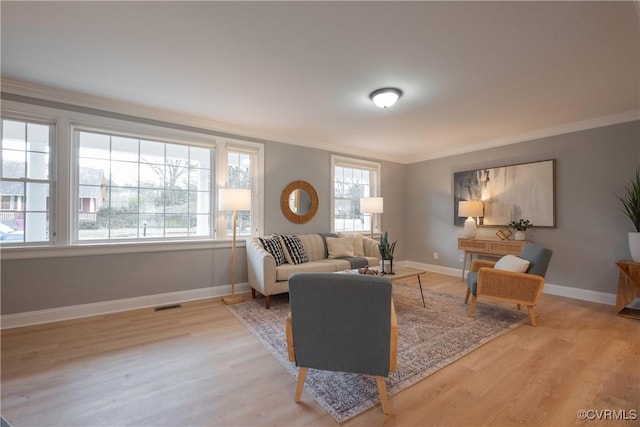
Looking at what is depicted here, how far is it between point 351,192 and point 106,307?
4.13 m

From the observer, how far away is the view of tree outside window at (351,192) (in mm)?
5246

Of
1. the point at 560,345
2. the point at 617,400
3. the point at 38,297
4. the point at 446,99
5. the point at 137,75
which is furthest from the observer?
the point at 446,99

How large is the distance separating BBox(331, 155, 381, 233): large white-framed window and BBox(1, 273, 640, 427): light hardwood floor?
118 inches

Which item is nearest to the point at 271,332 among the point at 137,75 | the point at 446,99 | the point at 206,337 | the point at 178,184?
the point at 206,337

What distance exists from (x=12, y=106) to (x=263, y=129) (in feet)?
8.68

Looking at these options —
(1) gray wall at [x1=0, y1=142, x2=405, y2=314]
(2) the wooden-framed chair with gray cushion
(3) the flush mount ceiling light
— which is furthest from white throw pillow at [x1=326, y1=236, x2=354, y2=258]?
(3) the flush mount ceiling light

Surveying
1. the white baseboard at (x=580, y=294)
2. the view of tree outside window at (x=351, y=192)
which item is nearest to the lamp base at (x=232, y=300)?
the view of tree outside window at (x=351, y=192)

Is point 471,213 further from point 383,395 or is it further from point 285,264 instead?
point 383,395

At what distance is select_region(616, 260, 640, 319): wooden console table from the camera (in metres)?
3.01

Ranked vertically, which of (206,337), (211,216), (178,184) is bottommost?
(206,337)

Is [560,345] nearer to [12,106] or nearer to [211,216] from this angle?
[211,216]

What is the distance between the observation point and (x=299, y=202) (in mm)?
4625

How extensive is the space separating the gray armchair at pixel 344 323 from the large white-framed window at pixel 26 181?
10.2 feet

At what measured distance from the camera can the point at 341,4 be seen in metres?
1.72
